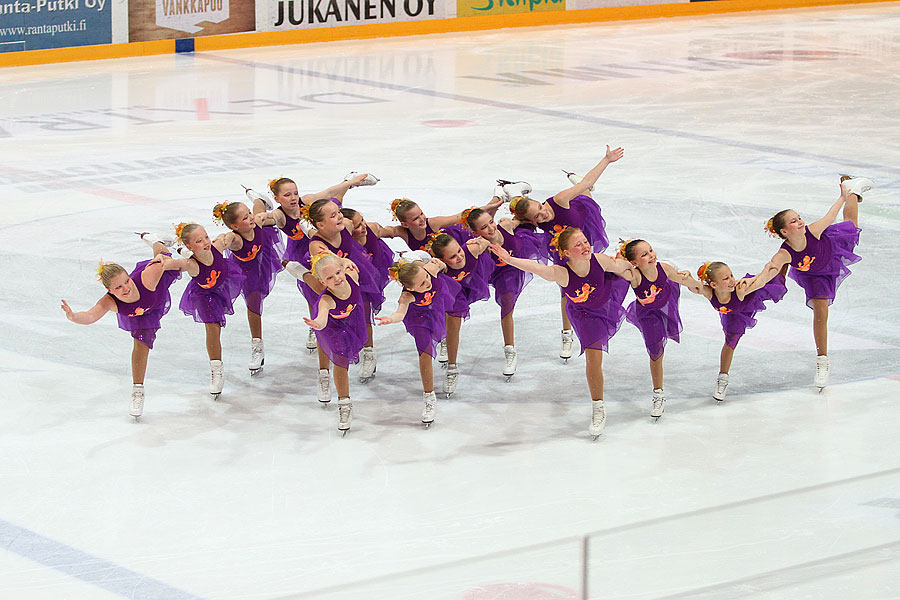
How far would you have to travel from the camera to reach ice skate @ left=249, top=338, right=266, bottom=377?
6.78 metres

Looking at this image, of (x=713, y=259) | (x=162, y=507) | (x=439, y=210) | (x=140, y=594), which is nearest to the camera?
(x=140, y=594)

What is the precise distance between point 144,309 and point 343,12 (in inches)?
569

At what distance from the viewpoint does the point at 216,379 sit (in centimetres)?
640

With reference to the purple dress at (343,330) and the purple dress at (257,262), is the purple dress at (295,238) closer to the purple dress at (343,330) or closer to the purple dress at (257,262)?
the purple dress at (257,262)

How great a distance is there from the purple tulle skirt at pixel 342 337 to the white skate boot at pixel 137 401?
987mm

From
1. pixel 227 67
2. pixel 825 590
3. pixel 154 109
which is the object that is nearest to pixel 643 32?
pixel 227 67

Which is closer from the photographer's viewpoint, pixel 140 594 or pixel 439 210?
pixel 140 594

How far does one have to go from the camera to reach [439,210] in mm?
9984

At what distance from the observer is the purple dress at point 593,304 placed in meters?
5.82

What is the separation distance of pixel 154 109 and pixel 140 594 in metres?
10.8

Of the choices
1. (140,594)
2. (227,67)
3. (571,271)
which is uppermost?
(227,67)

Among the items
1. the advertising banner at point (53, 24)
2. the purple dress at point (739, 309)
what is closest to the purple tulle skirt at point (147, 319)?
the purple dress at point (739, 309)

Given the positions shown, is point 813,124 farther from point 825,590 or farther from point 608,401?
point 825,590

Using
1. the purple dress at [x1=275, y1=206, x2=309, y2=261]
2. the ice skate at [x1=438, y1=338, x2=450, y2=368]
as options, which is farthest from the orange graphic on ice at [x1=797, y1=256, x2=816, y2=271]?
the purple dress at [x1=275, y1=206, x2=309, y2=261]
